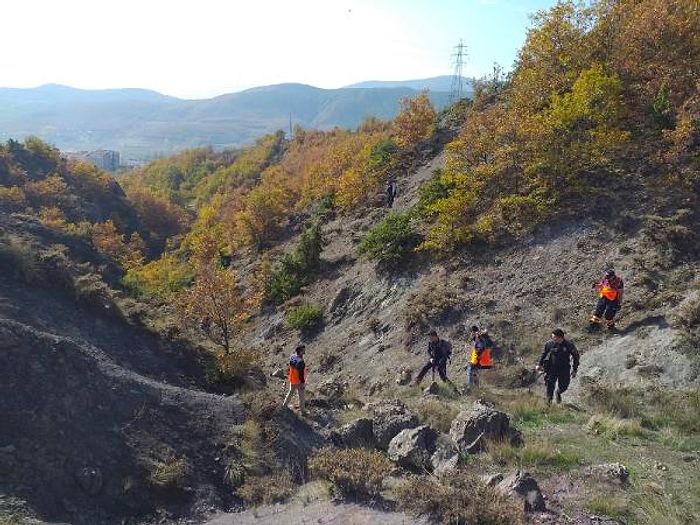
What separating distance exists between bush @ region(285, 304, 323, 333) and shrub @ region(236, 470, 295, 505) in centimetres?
1360

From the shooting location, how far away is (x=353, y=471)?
6.87m

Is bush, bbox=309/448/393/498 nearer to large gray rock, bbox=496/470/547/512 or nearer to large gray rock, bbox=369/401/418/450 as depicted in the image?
large gray rock, bbox=369/401/418/450

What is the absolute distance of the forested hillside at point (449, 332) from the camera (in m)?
6.99

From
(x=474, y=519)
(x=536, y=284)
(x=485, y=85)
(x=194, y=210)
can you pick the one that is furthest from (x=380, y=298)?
(x=194, y=210)

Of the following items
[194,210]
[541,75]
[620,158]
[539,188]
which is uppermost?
[541,75]

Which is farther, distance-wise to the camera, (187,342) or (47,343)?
(187,342)

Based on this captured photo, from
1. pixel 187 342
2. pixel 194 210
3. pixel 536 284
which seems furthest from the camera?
pixel 194 210

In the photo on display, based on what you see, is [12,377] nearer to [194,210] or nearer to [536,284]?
[536,284]

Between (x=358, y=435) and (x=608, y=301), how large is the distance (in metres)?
7.42

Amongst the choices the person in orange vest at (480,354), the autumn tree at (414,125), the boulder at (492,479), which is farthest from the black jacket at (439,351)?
the autumn tree at (414,125)

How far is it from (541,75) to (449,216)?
301 inches

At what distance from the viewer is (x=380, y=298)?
20.0 meters

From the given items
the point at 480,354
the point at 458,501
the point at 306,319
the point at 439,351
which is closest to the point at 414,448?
the point at 458,501

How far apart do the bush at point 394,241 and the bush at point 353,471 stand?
1350 cm
